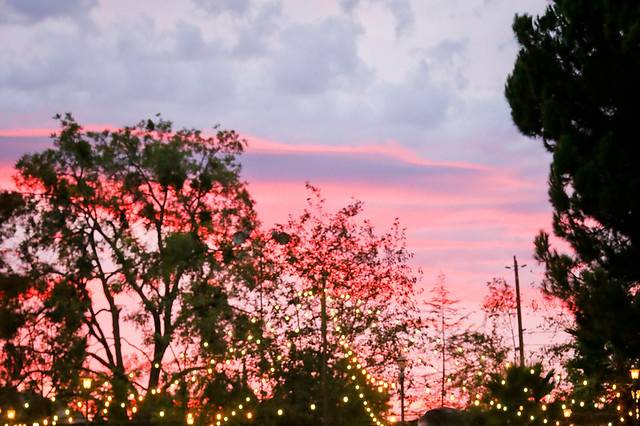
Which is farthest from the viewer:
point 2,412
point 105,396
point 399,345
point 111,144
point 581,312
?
point 399,345

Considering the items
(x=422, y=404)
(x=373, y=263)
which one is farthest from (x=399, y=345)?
(x=422, y=404)

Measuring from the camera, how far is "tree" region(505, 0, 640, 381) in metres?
18.3

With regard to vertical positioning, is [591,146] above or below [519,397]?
above

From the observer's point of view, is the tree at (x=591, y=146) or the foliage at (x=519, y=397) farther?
the foliage at (x=519, y=397)

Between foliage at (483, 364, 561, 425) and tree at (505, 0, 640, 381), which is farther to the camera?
foliage at (483, 364, 561, 425)

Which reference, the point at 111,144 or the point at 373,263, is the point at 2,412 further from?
the point at 373,263

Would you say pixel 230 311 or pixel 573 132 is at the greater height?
pixel 573 132

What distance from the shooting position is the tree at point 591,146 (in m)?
18.3

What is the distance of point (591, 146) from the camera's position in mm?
19391

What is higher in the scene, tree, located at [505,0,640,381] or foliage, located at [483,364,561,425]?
tree, located at [505,0,640,381]

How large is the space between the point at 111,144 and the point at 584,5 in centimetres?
1323

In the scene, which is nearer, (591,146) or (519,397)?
(591,146)

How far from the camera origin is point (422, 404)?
39062 mm

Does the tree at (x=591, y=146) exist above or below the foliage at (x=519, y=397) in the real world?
above
